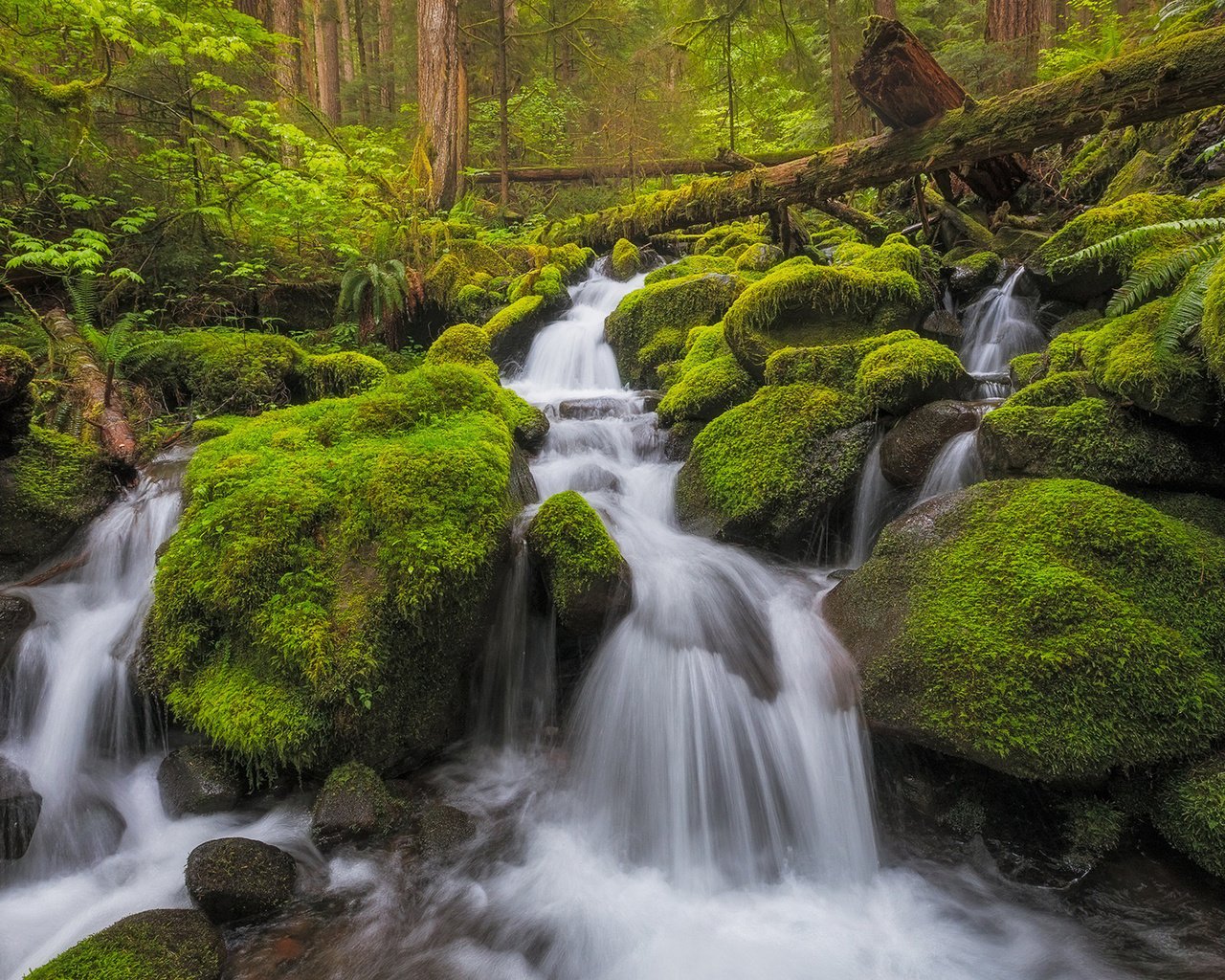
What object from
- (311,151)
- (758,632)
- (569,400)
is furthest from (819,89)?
(758,632)

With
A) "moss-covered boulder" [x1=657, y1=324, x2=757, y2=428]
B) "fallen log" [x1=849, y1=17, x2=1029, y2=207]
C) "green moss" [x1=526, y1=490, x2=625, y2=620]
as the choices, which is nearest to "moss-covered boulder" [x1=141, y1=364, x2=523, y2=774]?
"green moss" [x1=526, y1=490, x2=625, y2=620]

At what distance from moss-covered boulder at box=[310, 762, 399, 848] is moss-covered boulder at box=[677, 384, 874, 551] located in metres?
3.08

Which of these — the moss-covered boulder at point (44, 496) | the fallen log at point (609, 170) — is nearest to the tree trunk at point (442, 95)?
the fallen log at point (609, 170)

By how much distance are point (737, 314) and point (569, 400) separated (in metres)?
2.19

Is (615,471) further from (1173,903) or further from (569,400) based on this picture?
(1173,903)

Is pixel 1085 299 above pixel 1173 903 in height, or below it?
above

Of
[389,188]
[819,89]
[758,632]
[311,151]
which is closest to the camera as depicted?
[758,632]

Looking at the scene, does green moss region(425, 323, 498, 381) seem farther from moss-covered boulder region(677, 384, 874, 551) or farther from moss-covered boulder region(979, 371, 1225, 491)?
moss-covered boulder region(979, 371, 1225, 491)

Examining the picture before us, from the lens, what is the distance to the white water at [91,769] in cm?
311

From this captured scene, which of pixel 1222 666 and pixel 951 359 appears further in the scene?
pixel 951 359

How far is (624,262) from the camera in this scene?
11.4 metres

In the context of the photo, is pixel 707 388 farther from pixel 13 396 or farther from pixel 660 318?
pixel 13 396

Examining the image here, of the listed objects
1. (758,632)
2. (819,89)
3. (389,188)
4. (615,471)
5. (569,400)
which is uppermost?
(819,89)

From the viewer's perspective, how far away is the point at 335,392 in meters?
7.32
